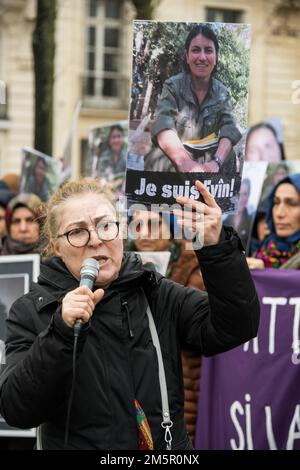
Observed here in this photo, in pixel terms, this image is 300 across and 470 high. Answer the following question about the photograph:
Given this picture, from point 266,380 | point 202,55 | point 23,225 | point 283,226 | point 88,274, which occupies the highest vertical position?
point 202,55

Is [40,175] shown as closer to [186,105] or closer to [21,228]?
[21,228]

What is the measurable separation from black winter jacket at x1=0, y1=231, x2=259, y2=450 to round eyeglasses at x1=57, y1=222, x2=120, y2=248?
105mm

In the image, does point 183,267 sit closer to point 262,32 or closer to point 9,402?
point 9,402

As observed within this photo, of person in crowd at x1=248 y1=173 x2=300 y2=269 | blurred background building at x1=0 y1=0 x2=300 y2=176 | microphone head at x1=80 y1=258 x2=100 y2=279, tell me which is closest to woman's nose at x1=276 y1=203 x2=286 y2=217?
person in crowd at x1=248 y1=173 x2=300 y2=269

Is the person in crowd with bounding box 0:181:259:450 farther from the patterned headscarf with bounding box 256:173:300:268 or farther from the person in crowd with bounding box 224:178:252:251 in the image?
the person in crowd with bounding box 224:178:252:251

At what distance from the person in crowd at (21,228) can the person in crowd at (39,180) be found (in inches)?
19.4

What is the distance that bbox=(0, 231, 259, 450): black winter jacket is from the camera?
2.23 metres

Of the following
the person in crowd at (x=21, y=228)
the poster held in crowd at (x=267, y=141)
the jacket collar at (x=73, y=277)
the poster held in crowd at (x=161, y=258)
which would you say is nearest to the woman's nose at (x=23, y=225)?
the person in crowd at (x=21, y=228)

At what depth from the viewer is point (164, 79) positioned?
271 cm

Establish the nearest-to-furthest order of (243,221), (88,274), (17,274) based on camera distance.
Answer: (88,274)
(17,274)
(243,221)

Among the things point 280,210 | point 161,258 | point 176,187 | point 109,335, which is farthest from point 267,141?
point 109,335

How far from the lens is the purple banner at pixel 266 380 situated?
378 centimetres

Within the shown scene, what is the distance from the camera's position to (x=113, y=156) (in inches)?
238

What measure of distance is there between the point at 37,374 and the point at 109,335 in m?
0.26
